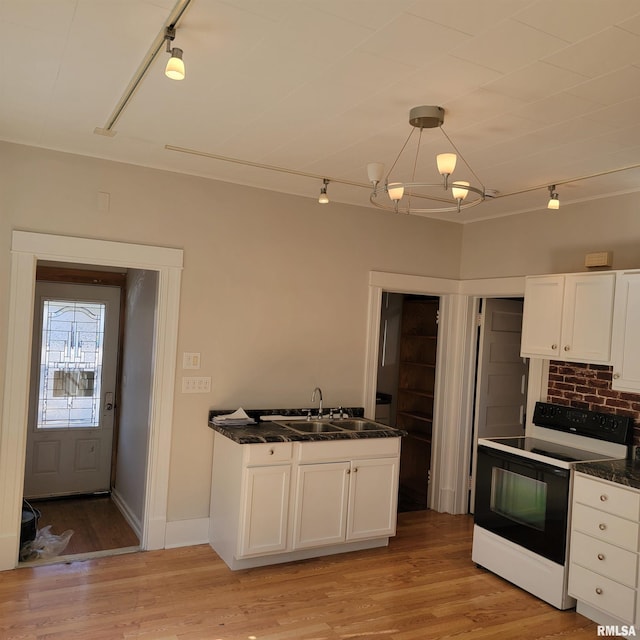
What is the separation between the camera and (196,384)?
417 cm

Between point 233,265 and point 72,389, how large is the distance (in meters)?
2.24

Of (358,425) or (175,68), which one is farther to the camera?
(358,425)

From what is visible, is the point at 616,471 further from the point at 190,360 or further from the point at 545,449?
the point at 190,360

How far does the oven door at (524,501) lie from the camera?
350 centimetres

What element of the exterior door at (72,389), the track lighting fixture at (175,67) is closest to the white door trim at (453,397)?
the exterior door at (72,389)

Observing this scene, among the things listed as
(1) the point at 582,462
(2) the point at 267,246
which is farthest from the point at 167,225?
(1) the point at 582,462

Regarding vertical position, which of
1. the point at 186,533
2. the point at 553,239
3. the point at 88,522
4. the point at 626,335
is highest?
the point at 553,239

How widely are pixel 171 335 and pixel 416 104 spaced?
7.54 ft

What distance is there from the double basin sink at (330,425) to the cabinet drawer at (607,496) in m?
1.38

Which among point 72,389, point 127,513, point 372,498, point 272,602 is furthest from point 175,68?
point 72,389

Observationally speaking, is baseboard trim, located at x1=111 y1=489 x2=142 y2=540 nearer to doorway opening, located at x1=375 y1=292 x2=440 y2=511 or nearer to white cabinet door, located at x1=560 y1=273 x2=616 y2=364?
doorway opening, located at x1=375 y1=292 x2=440 y2=511

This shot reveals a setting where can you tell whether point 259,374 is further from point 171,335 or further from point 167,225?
point 167,225

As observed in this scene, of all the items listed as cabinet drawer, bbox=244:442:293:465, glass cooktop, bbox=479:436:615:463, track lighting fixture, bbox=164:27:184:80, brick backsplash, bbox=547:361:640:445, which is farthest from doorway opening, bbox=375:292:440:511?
track lighting fixture, bbox=164:27:184:80

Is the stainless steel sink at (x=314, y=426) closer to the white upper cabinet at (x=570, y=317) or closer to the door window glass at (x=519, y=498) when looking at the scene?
the door window glass at (x=519, y=498)
